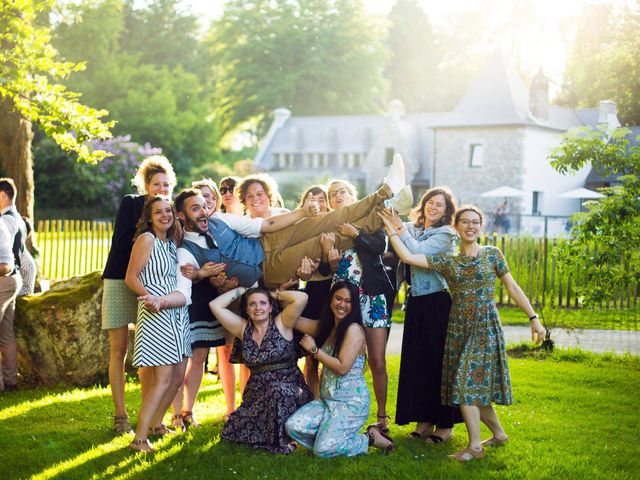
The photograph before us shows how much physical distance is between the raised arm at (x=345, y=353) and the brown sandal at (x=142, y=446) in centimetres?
136

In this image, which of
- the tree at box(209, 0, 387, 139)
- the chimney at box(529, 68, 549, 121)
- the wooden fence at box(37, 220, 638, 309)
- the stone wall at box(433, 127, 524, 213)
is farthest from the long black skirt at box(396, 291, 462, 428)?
the tree at box(209, 0, 387, 139)

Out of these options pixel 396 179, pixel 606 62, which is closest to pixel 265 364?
pixel 396 179

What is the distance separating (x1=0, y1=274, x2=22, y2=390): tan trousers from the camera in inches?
334

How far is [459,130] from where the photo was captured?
140 feet

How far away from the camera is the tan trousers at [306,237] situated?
6.30m

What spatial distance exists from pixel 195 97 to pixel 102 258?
106ft

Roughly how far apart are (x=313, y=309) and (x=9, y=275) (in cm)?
358

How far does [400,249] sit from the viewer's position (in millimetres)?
6309

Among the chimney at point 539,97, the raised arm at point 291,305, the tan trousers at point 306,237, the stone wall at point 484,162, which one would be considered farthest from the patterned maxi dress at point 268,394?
the chimney at point 539,97

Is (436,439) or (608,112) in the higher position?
(608,112)

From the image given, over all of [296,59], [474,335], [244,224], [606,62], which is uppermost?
[296,59]

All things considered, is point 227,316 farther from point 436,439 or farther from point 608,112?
point 608,112

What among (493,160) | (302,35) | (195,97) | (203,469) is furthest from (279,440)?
(302,35)

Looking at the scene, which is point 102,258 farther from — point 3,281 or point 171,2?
point 171,2
